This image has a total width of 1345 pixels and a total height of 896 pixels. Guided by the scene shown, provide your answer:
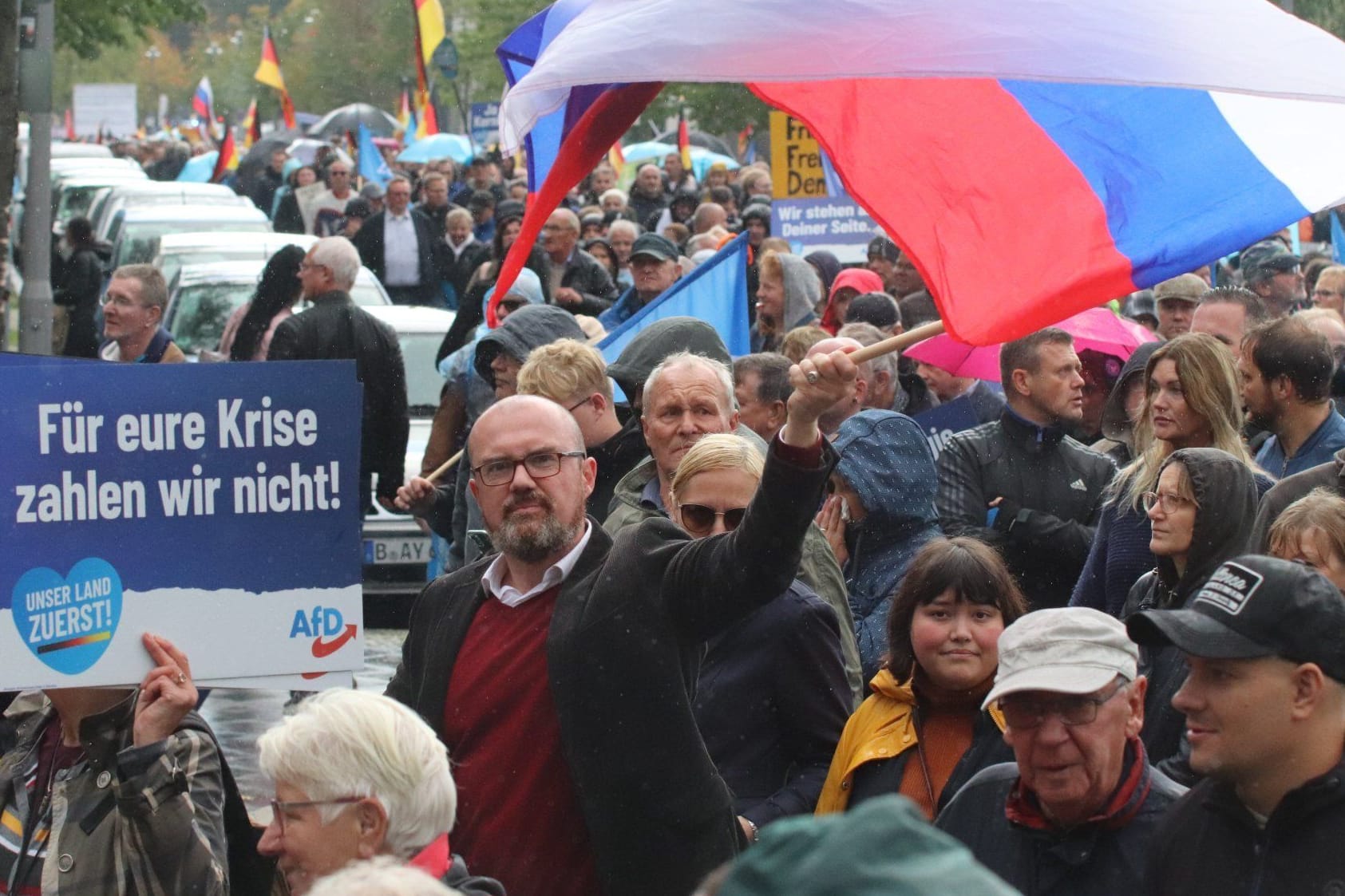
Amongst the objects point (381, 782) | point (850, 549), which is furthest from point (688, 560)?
point (850, 549)

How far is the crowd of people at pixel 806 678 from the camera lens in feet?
11.5

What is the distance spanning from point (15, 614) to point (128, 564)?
268 mm

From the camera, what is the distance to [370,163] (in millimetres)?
29547

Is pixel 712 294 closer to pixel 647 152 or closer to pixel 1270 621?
pixel 1270 621

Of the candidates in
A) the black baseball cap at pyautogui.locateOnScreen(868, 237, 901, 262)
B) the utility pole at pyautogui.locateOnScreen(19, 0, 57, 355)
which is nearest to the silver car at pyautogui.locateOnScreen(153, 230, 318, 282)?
the utility pole at pyautogui.locateOnScreen(19, 0, 57, 355)

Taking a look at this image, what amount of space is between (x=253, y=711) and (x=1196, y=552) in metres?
6.58

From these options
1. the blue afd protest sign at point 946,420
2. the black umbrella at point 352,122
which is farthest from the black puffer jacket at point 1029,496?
the black umbrella at point 352,122

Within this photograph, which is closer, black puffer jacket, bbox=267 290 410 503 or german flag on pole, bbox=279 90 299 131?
black puffer jacket, bbox=267 290 410 503

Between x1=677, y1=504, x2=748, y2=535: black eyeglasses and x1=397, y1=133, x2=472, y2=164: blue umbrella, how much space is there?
28.6 metres

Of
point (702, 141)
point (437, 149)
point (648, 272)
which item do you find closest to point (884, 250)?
point (648, 272)

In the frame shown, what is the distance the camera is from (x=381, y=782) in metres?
3.52

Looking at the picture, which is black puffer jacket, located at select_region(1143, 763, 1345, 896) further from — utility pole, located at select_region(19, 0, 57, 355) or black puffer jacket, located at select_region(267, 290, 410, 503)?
utility pole, located at select_region(19, 0, 57, 355)

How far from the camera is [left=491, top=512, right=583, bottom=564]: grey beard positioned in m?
4.38

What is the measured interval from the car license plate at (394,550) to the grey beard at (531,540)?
292 inches
